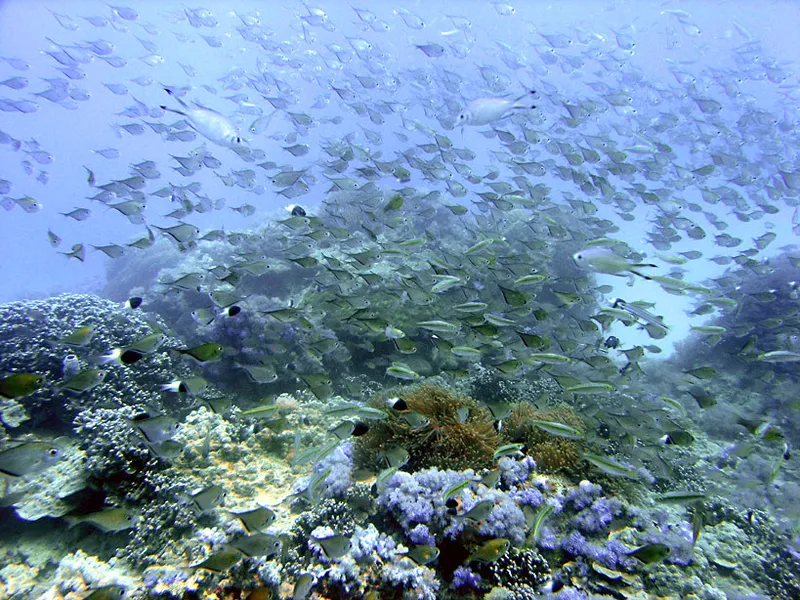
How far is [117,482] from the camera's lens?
461cm

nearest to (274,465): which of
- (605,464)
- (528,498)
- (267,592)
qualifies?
(267,592)

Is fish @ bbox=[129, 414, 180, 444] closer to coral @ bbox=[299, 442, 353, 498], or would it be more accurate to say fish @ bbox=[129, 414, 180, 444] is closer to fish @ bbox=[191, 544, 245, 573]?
fish @ bbox=[191, 544, 245, 573]

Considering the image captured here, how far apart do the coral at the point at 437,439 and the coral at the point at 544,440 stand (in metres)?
0.43

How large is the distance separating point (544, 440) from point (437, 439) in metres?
1.52

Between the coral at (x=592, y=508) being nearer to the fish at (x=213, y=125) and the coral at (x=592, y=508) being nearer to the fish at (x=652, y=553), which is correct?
the fish at (x=652, y=553)

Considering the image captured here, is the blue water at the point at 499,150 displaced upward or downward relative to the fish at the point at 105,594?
upward

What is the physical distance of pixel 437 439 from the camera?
16.0 feet

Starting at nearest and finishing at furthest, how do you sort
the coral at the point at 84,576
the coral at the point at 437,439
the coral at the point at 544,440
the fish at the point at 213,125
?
the coral at the point at 84,576
the fish at the point at 213,125
the coral at the point at 437,439
the coral at the point at 544,440

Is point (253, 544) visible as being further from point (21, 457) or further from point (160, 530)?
point (21, 457)

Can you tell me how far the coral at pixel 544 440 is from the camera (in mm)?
4898

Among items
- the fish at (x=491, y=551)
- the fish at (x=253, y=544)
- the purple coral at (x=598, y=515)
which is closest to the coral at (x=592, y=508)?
the purple coral at (x=598, y=515)

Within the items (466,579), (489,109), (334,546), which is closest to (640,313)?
(489,109)

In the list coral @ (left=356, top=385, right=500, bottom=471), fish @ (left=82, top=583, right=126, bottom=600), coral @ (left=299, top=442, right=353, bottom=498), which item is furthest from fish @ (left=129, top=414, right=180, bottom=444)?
coral @ (left=356, top=385, right=500, bottom=471)

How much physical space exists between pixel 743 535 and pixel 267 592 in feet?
20.2
